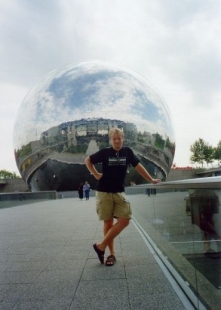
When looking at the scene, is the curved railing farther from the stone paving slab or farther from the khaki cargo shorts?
the khaki cargo shorts

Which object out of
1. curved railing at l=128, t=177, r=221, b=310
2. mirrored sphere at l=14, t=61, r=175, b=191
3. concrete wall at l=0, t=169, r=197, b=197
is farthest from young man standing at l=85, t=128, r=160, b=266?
concrete wall at l=0, t=169, r=197, b=197

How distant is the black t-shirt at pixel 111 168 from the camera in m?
3.81

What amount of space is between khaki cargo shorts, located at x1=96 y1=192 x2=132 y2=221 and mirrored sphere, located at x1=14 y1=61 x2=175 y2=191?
19074 millimetres

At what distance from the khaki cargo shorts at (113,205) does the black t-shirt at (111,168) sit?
0.06 m

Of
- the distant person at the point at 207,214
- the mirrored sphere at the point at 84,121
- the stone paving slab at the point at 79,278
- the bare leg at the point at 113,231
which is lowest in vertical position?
the stone paving slab at the point at 79,278

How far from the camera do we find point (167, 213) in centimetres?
386

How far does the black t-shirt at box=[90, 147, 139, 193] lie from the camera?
381 centimetres

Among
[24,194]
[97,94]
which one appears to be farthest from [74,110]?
[24,194]

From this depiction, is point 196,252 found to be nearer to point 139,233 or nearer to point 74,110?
point 139,233

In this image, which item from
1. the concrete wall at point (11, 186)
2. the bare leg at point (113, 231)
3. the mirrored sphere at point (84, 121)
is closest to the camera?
the bare leg at point (113, 231)

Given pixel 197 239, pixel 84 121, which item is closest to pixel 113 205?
pixel 197 239

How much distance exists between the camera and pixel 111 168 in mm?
3812

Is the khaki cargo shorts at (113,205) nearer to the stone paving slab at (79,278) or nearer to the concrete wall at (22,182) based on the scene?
the stone paving slab at (79,278)

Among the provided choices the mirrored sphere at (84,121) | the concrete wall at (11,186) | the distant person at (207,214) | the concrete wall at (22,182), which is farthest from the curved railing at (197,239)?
the concrete wall at (11,186)
